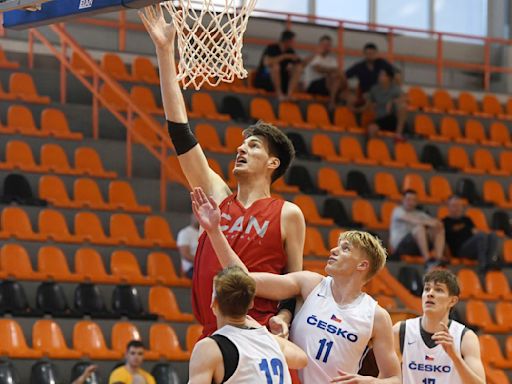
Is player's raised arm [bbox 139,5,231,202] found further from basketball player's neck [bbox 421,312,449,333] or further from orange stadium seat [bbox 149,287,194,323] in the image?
orange stadium seat [bbox 149,287,194,323]

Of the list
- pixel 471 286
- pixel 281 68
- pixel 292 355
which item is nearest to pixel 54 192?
pixel 281 68

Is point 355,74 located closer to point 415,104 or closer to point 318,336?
point 415,104

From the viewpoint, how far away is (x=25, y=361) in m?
10.7

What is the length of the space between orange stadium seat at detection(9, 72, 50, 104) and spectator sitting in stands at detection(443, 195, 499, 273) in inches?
196

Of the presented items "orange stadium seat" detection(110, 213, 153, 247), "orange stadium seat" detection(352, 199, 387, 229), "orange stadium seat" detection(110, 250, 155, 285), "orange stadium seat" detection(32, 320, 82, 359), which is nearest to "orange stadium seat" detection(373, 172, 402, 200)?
"orange stadium seat" detection(352, 199, 387, 229)

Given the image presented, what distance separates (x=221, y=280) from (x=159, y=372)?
638 cm

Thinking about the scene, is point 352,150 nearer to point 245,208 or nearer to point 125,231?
point 125,231

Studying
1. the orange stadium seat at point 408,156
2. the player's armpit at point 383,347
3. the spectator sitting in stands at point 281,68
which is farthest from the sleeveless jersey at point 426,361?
the spectator sitting in stands at point 281,68

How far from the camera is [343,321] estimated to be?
219 inches

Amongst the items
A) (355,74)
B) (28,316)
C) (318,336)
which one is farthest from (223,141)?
(318,336)

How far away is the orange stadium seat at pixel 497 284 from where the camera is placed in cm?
1395

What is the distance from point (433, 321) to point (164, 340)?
473cm

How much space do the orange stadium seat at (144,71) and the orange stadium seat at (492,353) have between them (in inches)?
217

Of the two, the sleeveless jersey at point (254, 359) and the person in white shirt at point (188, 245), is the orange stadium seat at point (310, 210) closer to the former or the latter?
the person in white shirt at point (188, 245)
